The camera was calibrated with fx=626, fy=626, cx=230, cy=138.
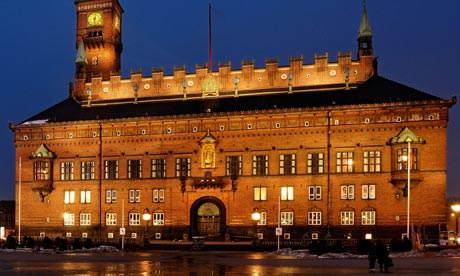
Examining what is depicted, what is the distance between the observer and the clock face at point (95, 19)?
3287 inches

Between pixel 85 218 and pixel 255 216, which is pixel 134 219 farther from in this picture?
pixel 255 216

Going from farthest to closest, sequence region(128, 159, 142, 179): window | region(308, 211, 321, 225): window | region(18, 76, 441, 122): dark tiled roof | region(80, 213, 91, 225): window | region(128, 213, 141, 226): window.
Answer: region(80, 213, 91, 225): window → region(128, 159, 142, 179): window → region(128, 213, 141, 226): window → region(18, 76, 441, 122): dark tiled roof → region(308, 211, 321, 225): window

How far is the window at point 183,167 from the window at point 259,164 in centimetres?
741

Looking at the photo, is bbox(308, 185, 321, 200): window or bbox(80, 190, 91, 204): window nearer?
bbox(308, 185, 321, 200): window


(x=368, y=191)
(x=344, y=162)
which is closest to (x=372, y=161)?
(x=344, y=162)

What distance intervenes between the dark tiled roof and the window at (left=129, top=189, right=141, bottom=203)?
867cm

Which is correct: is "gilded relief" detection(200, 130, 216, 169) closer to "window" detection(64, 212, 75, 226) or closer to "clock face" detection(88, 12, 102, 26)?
"window" detection(64, 212, 75, 226)

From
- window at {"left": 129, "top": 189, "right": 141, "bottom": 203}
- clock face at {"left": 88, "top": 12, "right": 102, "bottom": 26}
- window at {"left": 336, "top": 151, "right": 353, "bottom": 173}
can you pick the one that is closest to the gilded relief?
window at {"left": 129, "top": 189, "right": 141, "bottom": 203}

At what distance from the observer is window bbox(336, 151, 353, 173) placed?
209 ft

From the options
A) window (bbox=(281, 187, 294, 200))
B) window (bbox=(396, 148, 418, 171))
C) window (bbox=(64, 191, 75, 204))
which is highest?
window (bbox=(396, 148, 418, 171))

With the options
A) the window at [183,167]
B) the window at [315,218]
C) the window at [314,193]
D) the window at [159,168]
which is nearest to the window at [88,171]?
the window at [159,168]

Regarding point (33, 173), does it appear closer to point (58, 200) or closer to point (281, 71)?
point (58, 200)

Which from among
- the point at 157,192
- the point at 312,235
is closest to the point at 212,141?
the point at 157,192

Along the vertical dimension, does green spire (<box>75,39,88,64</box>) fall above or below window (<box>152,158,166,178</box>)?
above
